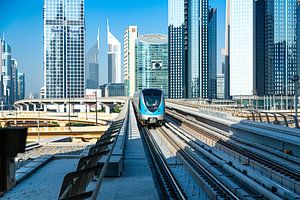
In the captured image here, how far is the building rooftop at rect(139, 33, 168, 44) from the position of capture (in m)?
143

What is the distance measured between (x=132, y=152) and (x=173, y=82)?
120m

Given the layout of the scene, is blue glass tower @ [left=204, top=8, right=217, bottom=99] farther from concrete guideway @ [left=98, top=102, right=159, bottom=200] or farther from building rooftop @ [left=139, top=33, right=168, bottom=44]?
concrete guideway @ [left=98, top=102, right=159, bottom=200]

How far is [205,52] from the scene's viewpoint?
130 meters

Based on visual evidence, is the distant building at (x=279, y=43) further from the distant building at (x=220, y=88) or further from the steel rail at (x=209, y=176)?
the steel rail at (x=209, y=176)

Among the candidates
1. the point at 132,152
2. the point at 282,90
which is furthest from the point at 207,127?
the point at 282,90

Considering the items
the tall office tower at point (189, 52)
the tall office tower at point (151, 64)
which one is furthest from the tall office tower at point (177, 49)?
the tall office tower at point (151, 64)

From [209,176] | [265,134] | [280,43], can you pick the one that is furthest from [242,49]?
[209,176]

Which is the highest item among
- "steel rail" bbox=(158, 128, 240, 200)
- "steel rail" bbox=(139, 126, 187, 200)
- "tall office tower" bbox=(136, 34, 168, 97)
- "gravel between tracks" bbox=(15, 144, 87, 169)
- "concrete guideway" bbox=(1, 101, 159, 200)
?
"tall office tower" bbox=(136, 34, 168, 97)

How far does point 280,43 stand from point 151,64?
4464 centimetres

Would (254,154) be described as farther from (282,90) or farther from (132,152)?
(282,90)

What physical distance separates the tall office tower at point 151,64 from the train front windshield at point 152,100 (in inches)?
4171

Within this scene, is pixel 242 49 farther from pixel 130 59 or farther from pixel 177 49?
pixel 130 59

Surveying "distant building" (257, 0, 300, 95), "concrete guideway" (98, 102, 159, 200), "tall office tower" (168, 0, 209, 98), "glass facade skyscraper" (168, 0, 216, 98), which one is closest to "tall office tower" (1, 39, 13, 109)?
"tall office tower" (168, 0, 209, 98)

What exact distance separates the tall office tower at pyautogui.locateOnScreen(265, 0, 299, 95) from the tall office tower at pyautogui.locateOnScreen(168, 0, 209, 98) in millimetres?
20669
